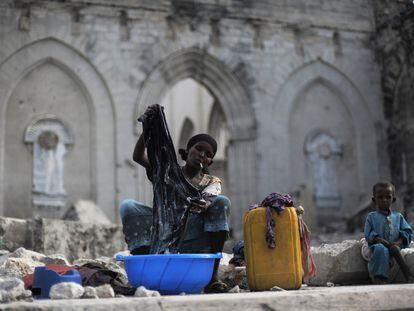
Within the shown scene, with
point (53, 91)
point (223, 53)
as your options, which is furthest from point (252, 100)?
point (53, 91)

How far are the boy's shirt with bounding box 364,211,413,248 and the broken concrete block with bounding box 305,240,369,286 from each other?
24 cm

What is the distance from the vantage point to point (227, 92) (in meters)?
14.9

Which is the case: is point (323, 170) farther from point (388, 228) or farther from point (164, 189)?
point (164, 189)

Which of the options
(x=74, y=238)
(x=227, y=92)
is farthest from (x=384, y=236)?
(x=227, y=92)

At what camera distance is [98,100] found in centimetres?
1404

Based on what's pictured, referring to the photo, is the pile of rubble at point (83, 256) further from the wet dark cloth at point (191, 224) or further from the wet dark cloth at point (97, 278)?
the wet dark cloth at point (191, 224)

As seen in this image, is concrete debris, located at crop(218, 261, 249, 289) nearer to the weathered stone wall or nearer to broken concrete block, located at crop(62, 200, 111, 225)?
broken concrete block, located at crop(62, 200, 111, 225)

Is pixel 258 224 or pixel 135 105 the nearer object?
pixel 258 224

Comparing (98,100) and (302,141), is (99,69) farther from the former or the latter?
(302,141)

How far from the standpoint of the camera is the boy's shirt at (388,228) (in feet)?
17.8

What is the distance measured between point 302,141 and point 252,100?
64.6 inches

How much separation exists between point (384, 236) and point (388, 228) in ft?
0.25

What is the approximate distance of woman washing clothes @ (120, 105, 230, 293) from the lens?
15.0 ft


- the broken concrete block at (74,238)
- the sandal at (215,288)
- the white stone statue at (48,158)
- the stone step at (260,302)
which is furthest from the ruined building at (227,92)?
the stone step at (260,302)
